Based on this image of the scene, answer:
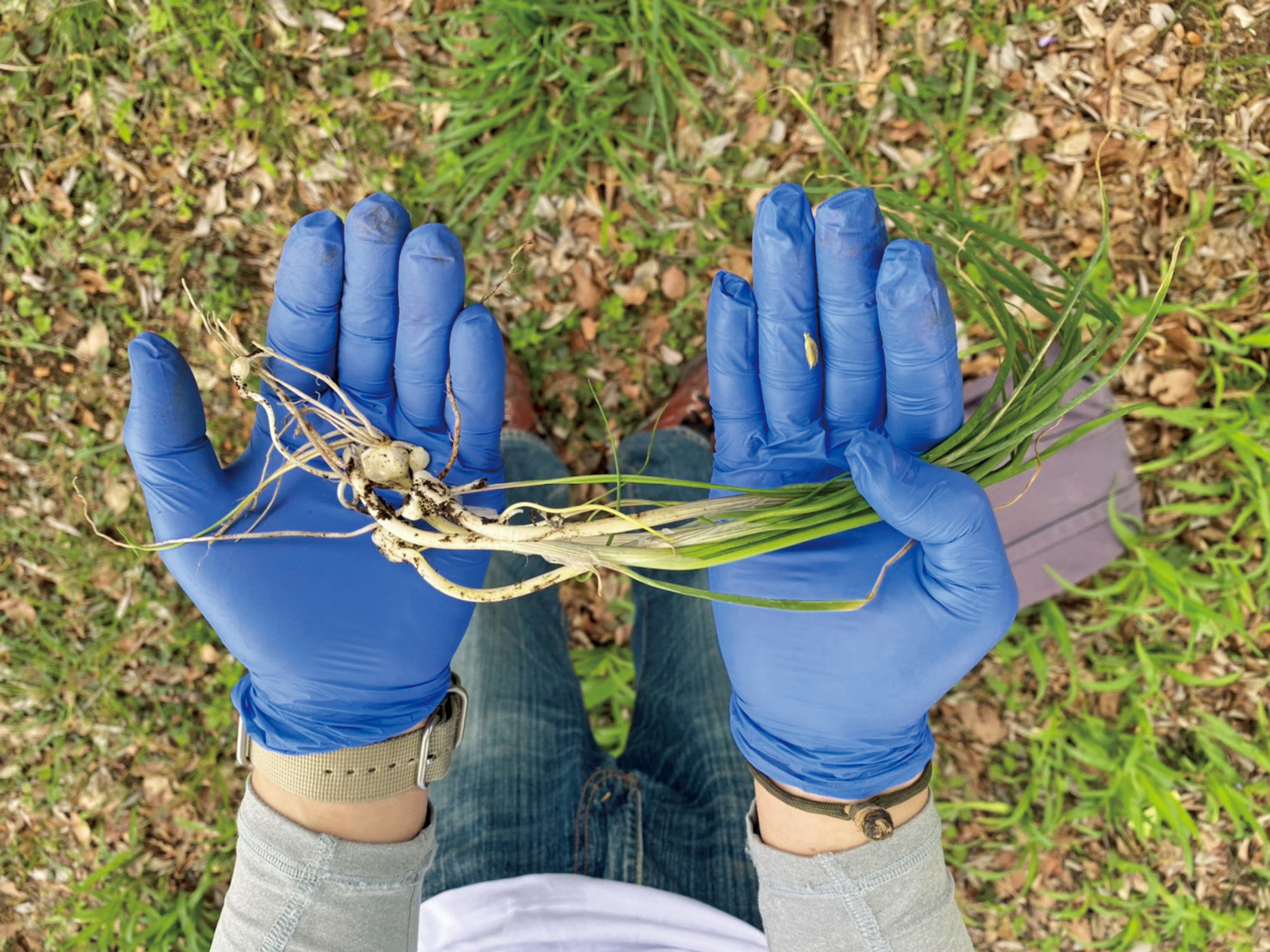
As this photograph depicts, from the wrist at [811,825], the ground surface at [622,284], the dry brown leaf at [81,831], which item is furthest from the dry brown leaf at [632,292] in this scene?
the dry brown leaf at [81,831]

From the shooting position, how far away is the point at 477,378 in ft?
5.91

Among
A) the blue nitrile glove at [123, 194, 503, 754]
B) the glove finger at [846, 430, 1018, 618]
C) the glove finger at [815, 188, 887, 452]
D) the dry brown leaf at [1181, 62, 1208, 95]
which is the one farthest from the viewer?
the dry brown leaf at [1181, 62, 1208, 95]

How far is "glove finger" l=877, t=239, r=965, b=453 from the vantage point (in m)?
1.57

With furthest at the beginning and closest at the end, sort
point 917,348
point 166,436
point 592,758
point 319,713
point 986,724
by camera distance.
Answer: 1. point 986,724
2. point 592,758
3. point 319,713
4. point 166,436
5. point 917,348

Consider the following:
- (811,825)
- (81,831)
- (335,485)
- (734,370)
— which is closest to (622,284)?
(734,370)

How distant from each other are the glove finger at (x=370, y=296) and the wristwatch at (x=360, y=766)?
83cm

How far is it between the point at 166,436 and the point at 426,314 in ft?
2.03

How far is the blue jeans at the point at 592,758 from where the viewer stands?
1957 mm

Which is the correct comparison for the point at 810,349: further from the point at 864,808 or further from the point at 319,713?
the point at 319,713

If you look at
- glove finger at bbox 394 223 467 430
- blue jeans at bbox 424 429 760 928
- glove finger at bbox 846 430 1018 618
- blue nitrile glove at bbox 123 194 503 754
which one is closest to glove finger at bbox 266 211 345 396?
blue nitrile glove at bbox 123 194 503 754

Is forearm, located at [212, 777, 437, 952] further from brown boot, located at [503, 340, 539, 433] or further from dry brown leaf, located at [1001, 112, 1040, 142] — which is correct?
Result: dry brown leaf, located at [1001, 112, 1040, 142]

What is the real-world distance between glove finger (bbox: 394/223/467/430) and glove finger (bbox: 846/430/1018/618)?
96 centimetres

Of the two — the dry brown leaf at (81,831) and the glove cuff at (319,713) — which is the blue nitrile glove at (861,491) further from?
the dry brown leaf at (81,831)

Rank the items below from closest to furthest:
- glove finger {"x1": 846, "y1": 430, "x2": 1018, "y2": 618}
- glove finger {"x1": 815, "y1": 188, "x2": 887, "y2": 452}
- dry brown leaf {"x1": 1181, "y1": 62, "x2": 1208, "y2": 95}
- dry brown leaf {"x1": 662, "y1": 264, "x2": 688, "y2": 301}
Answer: glove finger {"x1": 846, "y1": 430, "x2": 1018, "y2": 618} → glove finger {"x1": 815, "y1": 188, "x2": 887, "y2": 452} → dry brown leaf {"x1": 1181, "y1": 62, "x2": 1208, "y2": 95} → dry brown leaf {"x1": 662, "y1": 264, "x2": 688, "y2": 301}
